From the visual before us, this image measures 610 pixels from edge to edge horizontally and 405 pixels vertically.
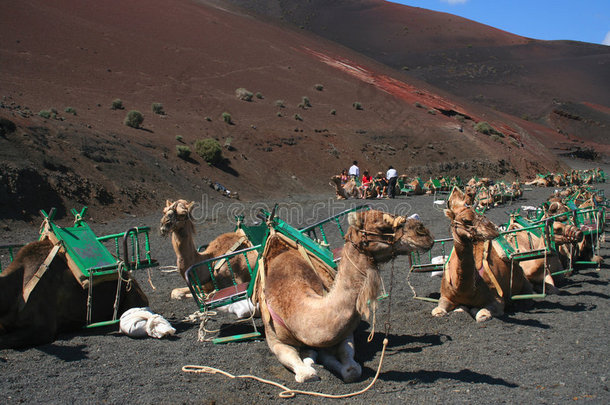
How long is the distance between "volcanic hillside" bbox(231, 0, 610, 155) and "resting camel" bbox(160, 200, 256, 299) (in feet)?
209

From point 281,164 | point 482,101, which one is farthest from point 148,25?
point 482,101

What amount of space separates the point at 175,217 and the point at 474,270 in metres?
4.15

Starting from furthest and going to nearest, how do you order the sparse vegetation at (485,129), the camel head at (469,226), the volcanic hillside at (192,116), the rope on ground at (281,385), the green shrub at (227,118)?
the sparse vegetation at (485,129)
the green shrub at (227,118)
the volcanic hillside at (192,116)
the camel head at (469,226)
the rope on ground at (281,385)

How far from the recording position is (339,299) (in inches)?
177

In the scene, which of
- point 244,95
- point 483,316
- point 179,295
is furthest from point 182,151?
point 483,316

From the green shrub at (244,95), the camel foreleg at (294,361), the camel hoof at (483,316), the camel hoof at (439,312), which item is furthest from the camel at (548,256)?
the green shrub at (244,95)

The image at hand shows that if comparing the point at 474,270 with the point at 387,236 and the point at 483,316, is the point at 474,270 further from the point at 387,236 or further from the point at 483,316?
the point at 387,236

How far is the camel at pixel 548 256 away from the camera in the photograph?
27.0ft

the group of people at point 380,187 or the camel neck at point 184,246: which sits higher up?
the camel neck at point 184,246

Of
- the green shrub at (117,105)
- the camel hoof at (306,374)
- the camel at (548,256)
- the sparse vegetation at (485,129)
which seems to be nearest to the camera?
the camel hoof at (306,374)

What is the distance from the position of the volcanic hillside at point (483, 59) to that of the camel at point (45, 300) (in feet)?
217

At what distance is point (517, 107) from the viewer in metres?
84.8

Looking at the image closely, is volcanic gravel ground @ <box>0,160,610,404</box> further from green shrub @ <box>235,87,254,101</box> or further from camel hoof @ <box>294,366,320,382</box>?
green shrub @ <box>235,87,254,101</box>

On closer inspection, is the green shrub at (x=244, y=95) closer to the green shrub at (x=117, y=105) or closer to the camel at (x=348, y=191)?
the green shrub at (x=117, y=105)
